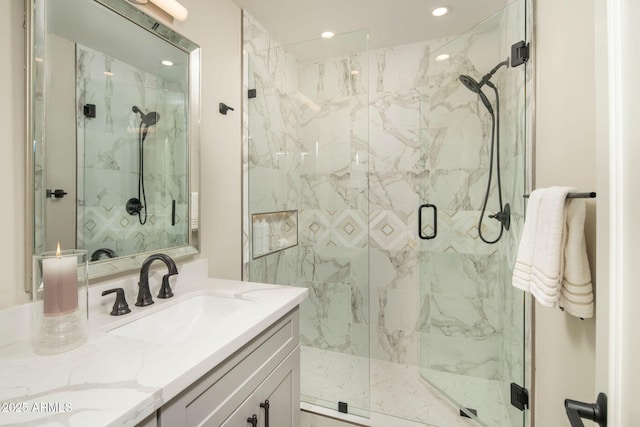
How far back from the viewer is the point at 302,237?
2.39 meters

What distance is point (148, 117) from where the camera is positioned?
128 cm

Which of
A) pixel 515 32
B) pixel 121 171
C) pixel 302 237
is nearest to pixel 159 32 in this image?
pixel 121 171

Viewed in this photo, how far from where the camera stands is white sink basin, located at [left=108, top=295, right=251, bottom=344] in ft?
3.31

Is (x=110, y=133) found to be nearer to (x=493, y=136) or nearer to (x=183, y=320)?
(x=183, y=320)

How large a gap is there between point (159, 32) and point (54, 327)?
48.5 inches

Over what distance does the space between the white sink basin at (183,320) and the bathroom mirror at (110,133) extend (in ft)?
0.78

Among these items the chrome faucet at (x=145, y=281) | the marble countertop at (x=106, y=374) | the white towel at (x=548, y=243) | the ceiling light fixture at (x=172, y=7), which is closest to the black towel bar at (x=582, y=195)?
the white towel at (x=548, y=243)

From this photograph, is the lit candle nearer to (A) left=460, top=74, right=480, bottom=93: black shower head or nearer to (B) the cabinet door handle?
(B) the cabinet door handle

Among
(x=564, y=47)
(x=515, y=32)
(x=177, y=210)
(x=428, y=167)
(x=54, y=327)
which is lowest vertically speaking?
(x=54, y=327)

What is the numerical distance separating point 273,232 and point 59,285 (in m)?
1.49

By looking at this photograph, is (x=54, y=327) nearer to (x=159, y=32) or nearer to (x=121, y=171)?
(x=121, y=171)

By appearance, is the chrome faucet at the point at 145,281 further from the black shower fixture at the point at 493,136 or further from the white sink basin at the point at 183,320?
the black shower fixture at the point at 493,136

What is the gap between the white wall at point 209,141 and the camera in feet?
2.78

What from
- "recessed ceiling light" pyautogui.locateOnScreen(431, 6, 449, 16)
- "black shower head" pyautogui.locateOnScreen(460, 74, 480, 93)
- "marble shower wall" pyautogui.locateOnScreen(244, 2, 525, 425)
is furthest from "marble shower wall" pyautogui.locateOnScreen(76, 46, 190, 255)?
"black shower head" pyautogui.locateOnScreen(460, 74, 480, 93)
